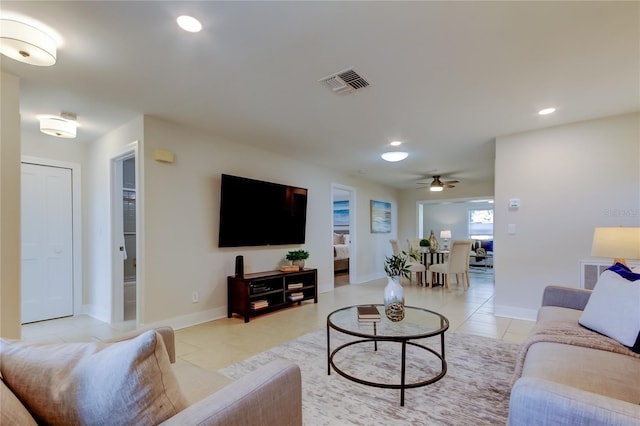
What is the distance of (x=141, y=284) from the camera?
130 inches

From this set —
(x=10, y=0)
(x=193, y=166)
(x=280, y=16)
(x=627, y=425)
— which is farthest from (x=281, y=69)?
(x=627, y=425)

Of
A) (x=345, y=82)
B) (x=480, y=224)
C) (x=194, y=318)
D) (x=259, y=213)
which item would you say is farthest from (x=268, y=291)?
(x=480, y=224)

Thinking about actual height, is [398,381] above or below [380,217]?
below

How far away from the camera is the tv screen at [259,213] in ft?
13.2

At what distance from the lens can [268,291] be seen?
13.6 feet

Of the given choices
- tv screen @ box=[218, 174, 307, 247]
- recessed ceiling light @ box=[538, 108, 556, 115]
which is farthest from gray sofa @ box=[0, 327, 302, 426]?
recessed ceiling light @ box=[538, 108, 556, 115]

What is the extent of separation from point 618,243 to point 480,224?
29.1ft

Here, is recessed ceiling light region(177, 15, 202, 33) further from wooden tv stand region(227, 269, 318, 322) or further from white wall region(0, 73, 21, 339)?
wooden tv stand region(227, 269, 318, 322)

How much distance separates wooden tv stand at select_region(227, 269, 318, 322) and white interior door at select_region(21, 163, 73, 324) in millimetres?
2200

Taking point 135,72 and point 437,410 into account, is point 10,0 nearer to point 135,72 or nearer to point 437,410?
point 135,72

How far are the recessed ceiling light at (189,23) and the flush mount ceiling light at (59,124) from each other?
7.47ft

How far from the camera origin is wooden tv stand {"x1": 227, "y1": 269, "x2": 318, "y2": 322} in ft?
12.7

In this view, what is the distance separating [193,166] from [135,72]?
4.80 feet

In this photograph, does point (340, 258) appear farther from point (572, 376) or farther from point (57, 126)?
point (572, 376)
